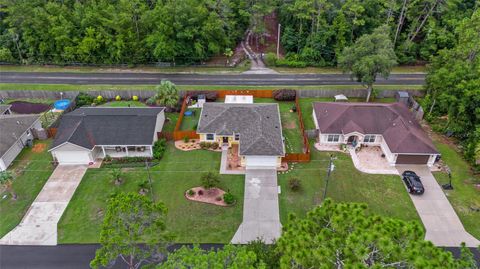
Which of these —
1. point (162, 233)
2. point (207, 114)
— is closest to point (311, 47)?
point (207, 114)

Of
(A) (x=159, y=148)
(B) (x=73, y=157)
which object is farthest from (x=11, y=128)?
(A) (x=159, y=148)

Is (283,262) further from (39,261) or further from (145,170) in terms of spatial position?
(145,170)

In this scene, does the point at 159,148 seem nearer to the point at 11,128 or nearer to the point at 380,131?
the point at 11,128

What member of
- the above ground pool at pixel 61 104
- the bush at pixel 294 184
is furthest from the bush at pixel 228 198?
the above ground pool at pixel 61 104

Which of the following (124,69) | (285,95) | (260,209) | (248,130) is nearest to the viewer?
(260,209)

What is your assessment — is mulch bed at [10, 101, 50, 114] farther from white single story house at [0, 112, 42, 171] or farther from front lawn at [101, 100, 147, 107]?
front lawn at [101, 100, 147, 107]

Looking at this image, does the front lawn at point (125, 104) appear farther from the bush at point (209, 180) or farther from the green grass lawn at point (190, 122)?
the bush at point (209, 180)

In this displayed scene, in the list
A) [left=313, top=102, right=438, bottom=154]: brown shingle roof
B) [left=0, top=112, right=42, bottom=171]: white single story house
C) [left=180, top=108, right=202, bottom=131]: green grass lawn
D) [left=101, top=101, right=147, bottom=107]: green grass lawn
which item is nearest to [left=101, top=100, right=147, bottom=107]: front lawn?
[left=101, top=101, right=147, bottom=107]: green grass lawn
